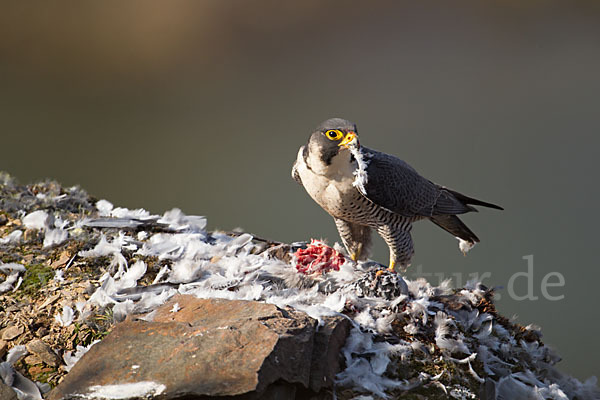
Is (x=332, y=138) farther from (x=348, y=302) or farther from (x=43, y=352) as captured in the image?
(x=43, y=352)

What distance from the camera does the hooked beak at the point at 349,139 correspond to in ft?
9.46

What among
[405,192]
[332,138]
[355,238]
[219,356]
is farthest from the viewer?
[355,238]

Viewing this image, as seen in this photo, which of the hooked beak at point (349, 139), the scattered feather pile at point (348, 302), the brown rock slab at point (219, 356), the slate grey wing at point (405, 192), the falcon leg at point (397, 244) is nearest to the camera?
the brown rock slab at point (219, 356)

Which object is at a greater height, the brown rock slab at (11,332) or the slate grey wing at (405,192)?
the slate grey wing at (405,192)

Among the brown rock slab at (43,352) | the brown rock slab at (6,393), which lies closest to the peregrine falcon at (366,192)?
the brown rock slab at (43,352)

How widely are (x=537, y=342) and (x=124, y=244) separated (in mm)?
2095

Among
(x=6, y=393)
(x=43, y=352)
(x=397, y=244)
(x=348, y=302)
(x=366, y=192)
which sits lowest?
(x=6, y=393)

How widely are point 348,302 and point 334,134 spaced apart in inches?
34.0

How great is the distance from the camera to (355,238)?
3633 mm

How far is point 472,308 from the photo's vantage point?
2.78m

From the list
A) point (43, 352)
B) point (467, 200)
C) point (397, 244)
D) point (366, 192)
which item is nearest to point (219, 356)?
point (43, 352)

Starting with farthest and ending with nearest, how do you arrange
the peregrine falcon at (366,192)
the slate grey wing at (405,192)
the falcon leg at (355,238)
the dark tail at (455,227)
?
the dark tail at (455,227)
the falcon leg at (355,238)
the slate grey wing at (405,192)
the peregrine falcon at (366,192)

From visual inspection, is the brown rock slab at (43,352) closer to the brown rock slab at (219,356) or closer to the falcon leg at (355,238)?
the brown rock slab at (219,356)

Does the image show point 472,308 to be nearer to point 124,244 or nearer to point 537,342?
point 537,342
